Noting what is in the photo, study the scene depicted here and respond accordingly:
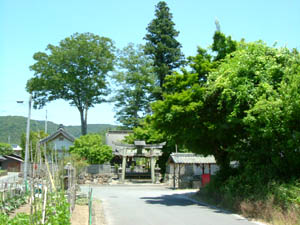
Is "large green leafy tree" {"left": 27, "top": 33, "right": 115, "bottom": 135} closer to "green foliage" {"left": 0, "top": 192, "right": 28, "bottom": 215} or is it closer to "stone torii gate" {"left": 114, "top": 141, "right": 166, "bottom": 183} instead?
"stone torii gate" {"left": 114, "top": 141, "right": 166, "bottom": 183}

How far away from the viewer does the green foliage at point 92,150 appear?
3894cm

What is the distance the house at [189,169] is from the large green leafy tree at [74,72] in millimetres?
21784

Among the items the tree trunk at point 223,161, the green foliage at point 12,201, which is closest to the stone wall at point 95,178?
the green foliage at point 12,201

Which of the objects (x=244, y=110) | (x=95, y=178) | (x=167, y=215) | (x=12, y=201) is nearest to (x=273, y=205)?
(x=167, y=215)

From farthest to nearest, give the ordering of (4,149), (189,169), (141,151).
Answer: (4,149), (141,151), (189,169)

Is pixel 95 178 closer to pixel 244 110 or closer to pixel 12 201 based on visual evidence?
pixel 12 201

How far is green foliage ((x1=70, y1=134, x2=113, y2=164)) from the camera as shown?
3894cm

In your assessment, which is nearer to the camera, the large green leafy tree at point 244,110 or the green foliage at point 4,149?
the large green leafy tree at point 244,110

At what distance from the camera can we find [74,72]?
5178 cm

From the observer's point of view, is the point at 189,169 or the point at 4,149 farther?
the point at 4,149

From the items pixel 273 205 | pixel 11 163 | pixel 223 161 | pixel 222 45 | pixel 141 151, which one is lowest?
pixel 11 163

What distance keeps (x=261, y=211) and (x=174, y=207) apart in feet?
17.3

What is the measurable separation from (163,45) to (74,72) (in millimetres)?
13929

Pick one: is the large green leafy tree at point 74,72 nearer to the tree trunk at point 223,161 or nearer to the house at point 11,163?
the house at point 11,163
